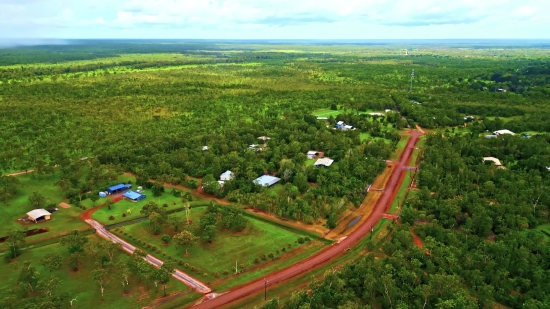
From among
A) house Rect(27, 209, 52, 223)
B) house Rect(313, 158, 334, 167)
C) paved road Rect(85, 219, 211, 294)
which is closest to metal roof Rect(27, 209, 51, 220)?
house Rect(27, 209, 52, 223)

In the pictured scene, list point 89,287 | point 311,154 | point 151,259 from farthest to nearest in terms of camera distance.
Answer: point 311,154
point 151,259
point 89,287

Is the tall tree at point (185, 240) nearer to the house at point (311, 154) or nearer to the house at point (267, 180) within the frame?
the house at point (267, 180)

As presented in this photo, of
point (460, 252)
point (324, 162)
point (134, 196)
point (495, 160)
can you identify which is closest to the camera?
point (460, 252)

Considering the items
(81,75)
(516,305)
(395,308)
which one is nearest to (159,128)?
(395,308)

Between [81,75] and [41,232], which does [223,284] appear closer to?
[41,232]

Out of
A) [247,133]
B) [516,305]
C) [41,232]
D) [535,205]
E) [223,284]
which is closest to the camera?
[516,305]

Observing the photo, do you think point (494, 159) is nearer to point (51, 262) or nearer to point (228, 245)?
point (228, 245)

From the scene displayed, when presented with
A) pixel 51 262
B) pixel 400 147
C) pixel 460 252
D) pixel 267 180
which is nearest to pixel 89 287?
pixel 51 262
